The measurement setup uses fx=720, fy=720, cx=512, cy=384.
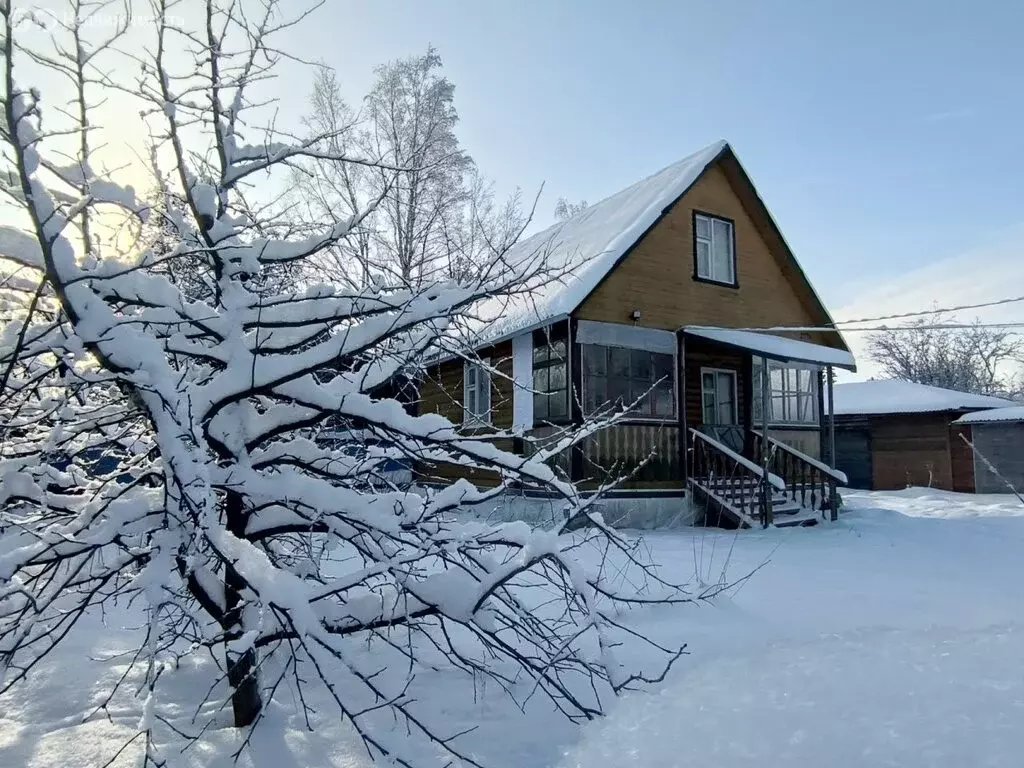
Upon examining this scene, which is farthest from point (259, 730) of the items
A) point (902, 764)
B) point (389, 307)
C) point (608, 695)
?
point (902, 764)

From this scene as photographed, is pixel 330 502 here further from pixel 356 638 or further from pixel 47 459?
pixel 356 638

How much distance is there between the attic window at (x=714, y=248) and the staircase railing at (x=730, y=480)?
3246mm

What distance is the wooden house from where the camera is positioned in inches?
464

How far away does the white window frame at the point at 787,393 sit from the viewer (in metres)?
14.7

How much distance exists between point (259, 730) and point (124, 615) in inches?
136

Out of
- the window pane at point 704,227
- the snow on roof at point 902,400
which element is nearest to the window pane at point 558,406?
the window pane at point 704,227

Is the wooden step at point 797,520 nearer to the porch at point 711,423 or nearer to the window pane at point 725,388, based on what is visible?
the porch at point 711,423

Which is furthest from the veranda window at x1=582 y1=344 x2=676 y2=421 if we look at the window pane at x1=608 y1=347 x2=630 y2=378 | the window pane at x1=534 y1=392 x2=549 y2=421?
the window pane at x1=534 y1=392 x2=549 y2=421

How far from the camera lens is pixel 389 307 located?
10.8 ft

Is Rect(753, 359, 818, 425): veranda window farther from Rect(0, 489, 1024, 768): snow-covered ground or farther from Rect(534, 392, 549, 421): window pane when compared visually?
Rect(0, 489, 1024, 768): snow-covered ground

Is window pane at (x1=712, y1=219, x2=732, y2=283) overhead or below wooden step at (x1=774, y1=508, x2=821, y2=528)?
overhead

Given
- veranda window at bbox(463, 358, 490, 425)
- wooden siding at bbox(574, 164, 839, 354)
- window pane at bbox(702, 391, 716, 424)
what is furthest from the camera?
veranda window at bbox(463, 358, 490, 425)

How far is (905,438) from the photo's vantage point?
74.5 feet

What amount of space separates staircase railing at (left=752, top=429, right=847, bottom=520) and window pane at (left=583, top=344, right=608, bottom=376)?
9.51 feet
